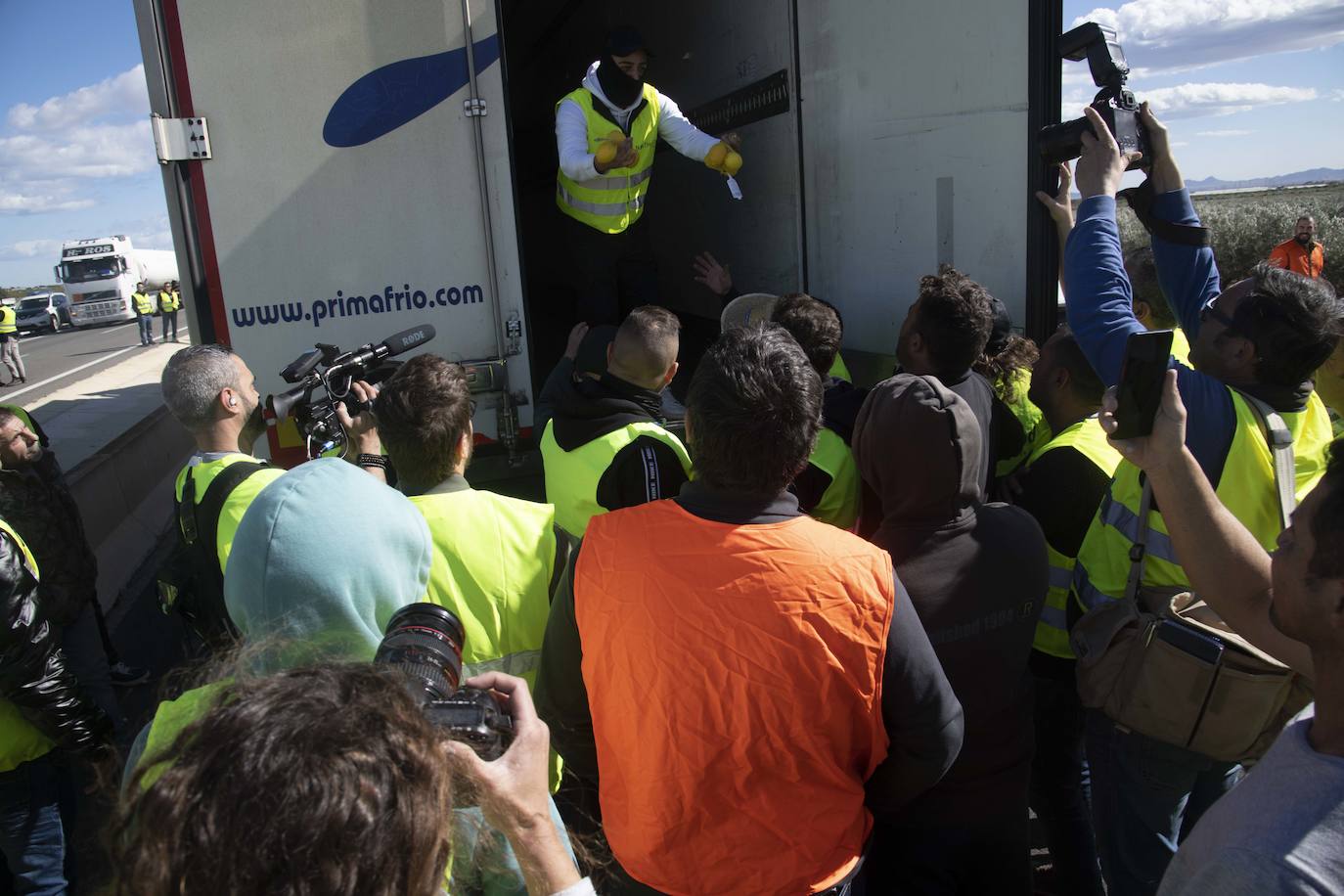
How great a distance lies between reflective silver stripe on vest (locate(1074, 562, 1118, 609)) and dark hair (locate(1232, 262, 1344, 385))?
0.57 m

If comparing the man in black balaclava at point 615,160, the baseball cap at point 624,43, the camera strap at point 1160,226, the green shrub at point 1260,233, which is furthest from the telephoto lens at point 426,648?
the green shrub at point 1260,233

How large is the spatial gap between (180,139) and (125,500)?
5.00 metres

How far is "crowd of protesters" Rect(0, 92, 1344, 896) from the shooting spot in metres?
0.87

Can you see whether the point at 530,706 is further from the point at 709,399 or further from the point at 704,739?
the point at 709,399

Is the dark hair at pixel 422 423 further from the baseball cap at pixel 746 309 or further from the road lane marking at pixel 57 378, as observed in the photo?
the road lane marking at pixel 57 378

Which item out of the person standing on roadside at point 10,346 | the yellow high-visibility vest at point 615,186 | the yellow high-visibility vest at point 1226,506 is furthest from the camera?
the person standing on roadside at point 10,346

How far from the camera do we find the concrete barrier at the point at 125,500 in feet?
19.9

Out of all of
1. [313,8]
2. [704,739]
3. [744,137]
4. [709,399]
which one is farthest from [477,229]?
[704,739]

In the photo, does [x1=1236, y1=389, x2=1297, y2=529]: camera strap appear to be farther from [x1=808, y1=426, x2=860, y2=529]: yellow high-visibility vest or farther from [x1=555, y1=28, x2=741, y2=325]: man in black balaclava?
[x1=555, y1=28, x2=741, y2=325]: man in black balaclava

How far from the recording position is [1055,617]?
2268mm

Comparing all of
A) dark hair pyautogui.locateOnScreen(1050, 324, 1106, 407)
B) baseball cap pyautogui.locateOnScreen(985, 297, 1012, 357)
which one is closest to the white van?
baseball cap pyautogui.locateOnScreen(985, 297, 1012, 357)

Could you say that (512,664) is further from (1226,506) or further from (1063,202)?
(1063,202)

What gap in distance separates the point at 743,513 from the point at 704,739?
37cm

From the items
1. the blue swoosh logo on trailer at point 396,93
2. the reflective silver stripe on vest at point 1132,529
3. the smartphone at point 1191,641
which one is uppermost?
the blue swoosh logo on trailer at point 396,93
